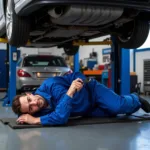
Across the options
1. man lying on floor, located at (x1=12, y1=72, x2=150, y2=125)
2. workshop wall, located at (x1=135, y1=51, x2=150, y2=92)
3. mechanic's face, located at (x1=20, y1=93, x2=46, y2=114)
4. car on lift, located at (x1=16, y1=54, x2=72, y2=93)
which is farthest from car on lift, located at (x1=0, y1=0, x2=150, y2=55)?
workshop wall, located at (x1=135, y1=51, x2=150, y2=92)

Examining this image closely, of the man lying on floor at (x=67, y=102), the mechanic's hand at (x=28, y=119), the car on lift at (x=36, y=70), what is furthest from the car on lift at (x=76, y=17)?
the car on lift at (x=36, y=70)

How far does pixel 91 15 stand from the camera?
3320mm

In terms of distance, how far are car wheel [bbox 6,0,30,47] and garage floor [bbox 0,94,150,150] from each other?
1123mm

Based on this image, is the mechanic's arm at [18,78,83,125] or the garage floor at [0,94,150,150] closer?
the garage floor at [0,94,150,150]

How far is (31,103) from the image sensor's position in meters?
3.32

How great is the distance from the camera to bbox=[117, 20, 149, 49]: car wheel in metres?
4.34

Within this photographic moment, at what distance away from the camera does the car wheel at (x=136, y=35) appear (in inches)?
171

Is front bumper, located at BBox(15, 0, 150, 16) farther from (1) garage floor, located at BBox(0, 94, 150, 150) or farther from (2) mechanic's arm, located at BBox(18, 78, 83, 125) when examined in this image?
(1) garage floor, located at BBox(0, 94, 150, 150)

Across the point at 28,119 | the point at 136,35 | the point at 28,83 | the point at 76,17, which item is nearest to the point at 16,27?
the point at 76,17

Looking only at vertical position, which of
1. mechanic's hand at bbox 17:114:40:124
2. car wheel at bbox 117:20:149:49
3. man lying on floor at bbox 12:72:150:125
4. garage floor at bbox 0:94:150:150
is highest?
car wheel at bbox 117:20:149:49

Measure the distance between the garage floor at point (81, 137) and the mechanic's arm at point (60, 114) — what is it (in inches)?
3.5

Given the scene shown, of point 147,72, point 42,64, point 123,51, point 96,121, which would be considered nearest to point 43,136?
point 96,121

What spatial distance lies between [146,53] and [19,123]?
861cm

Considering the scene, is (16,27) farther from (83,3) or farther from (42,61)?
(42,61)
